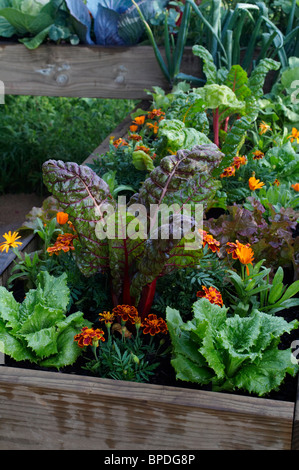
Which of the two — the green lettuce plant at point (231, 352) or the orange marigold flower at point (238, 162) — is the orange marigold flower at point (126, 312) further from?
the orange marigold flower at point (238, 162)

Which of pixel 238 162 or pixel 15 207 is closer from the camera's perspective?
pixel 238 162

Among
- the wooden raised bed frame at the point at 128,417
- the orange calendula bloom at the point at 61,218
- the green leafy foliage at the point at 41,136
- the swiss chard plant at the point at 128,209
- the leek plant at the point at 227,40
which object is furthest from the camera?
the green leafy foliage at the point at 41,136

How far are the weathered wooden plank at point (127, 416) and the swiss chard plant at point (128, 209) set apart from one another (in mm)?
300

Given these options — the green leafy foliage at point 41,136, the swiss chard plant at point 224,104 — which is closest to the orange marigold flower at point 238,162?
the swiss chard plant at point 224,104

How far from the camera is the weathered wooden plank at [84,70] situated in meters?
2.93

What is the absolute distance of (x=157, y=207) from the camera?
1.42m

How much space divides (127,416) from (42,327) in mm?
359

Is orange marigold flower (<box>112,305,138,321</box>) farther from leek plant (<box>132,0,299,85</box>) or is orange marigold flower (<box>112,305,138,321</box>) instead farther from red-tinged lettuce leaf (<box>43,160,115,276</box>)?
leek plant (<box>132,0,299,85</box>)

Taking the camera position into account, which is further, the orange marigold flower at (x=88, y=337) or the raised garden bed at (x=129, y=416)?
the orange marigold flower at (x=88, y=337)

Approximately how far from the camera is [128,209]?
145cm

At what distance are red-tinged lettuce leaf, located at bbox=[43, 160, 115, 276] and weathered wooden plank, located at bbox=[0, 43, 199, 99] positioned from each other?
1725 mm

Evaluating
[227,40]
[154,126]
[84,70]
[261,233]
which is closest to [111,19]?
[84,70]

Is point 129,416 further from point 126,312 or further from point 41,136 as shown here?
point 41,136

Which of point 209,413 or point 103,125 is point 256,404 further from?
point 103,125
